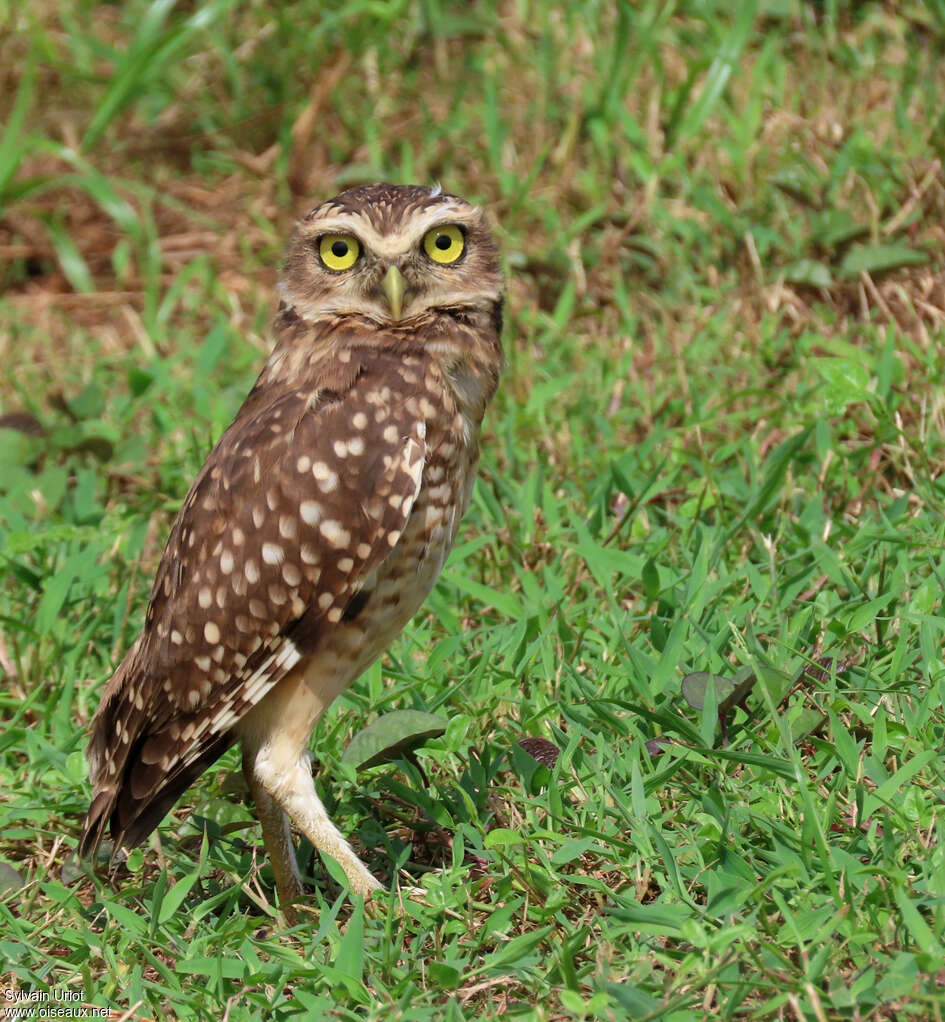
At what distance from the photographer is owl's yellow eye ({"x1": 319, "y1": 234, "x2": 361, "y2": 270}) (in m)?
3.29

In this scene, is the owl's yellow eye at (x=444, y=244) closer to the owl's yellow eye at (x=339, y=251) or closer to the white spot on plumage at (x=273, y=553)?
the owl's yellow eye at (x=339, y=251)

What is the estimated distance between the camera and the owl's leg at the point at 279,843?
3153 mm

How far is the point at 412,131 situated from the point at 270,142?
2.60ft

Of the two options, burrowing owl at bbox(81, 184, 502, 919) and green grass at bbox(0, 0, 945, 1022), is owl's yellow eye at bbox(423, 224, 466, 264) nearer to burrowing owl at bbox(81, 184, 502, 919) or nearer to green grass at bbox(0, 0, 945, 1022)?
burrowing owl at bbox(81, 184, 502, 919)

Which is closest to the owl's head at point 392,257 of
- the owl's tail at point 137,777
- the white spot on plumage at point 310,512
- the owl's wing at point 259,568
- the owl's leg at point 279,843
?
the owl's wing at point 259,568

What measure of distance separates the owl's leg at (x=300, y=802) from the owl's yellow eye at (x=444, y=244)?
117 centimetres

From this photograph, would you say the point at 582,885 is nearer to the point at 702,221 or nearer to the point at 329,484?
the point at 329,484

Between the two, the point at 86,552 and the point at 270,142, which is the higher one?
the point at 270,142

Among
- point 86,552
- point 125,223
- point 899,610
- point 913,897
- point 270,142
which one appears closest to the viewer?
point 913,897

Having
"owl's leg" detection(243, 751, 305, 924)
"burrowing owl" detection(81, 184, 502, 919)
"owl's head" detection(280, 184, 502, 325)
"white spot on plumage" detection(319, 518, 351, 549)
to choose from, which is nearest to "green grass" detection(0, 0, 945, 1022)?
"owl's leg" detection(243, 751, 305, 924)

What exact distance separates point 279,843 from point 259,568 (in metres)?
0.64

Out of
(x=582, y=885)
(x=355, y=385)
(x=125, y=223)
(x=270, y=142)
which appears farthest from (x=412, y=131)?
(x=582, y=885)

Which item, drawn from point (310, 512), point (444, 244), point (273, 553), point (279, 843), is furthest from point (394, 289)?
point (279, 843)

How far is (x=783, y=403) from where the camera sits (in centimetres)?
451
